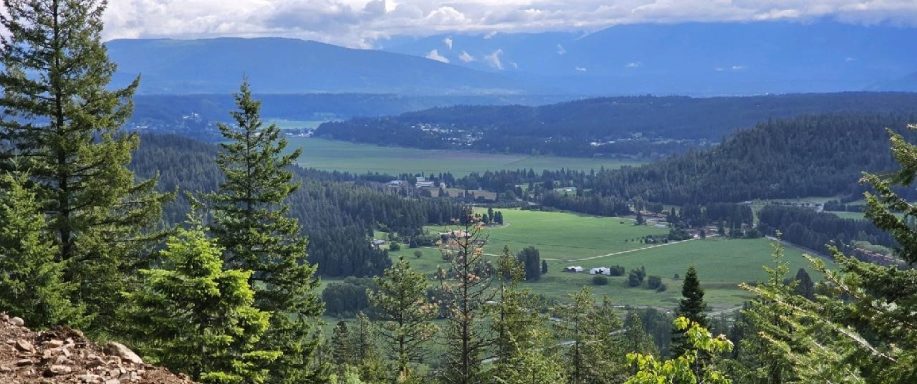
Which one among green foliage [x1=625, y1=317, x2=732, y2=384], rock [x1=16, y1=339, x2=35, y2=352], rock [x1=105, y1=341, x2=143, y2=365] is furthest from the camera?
rock [x1=105, y1=341, x2=143, y2=365]

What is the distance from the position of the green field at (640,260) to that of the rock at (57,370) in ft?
372

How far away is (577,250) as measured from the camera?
178 metres

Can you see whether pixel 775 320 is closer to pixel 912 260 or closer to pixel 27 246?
pixel 912 260

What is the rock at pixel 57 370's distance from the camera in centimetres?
1412

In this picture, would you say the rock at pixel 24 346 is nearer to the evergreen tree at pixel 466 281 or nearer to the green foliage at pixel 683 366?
the green foliage at pixel 683 366

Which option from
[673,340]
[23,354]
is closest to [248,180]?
[23,354]

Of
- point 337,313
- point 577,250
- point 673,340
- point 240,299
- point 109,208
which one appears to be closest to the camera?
point 240,299

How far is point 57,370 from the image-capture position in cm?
1422

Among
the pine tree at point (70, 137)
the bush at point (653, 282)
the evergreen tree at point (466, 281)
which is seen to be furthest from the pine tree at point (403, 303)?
the bush at point (653, 282)

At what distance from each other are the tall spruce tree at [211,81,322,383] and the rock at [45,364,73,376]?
9.45 m

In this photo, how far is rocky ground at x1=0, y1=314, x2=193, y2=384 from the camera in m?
14.0

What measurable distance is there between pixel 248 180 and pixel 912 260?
59.8ft

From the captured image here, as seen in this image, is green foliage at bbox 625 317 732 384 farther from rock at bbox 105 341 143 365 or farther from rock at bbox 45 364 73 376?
rock at bbox 105 341 143 365

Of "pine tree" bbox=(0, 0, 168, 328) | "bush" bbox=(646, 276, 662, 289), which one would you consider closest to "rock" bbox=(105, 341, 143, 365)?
"pine tree" bbox=(0, 0, 168, 328)
